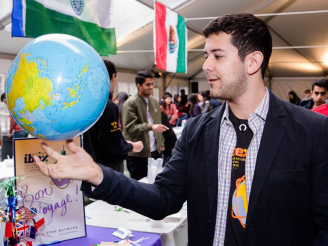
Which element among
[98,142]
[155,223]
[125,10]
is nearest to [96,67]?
[155,223]

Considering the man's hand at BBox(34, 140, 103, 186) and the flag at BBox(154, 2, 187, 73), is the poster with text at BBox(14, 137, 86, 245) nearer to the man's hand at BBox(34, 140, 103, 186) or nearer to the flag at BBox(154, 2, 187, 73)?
the man's hand at BBox(34, 140, 103, 186)

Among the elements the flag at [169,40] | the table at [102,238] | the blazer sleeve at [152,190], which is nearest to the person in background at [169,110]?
the flag at [169,40]

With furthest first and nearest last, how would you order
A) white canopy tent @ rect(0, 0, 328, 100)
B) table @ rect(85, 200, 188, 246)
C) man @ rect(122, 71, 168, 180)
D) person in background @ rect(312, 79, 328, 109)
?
white canopy tent @ rect(0, 0, 328, 100) < person in background @ rect(312, 79, 328, 109) < man @ rect(122, 71, 168, 180) < table @ rect(85, 200, 188, 246)

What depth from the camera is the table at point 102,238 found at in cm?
147

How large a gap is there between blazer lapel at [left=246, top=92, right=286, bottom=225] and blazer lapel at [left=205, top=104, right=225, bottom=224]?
0.14 m

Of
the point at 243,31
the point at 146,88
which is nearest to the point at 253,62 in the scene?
the point at 243,31

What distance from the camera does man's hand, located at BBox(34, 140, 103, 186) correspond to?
945 mm

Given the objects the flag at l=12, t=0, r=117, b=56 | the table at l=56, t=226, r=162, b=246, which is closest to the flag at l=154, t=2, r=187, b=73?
the flag at l=12, t=0, r=117, b=56

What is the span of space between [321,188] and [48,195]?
1151mm

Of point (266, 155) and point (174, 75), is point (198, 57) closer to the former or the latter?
point (174, 75)

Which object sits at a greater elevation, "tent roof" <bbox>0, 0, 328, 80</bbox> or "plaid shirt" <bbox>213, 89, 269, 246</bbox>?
"tent roof" <bbox>0, 0, 328, 80</bbox>

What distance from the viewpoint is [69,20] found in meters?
2.53

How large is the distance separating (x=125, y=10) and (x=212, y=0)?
7.86ft

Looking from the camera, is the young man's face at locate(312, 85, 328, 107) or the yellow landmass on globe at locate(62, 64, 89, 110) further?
the young man's face at locate(312, 85, 328, 107)
